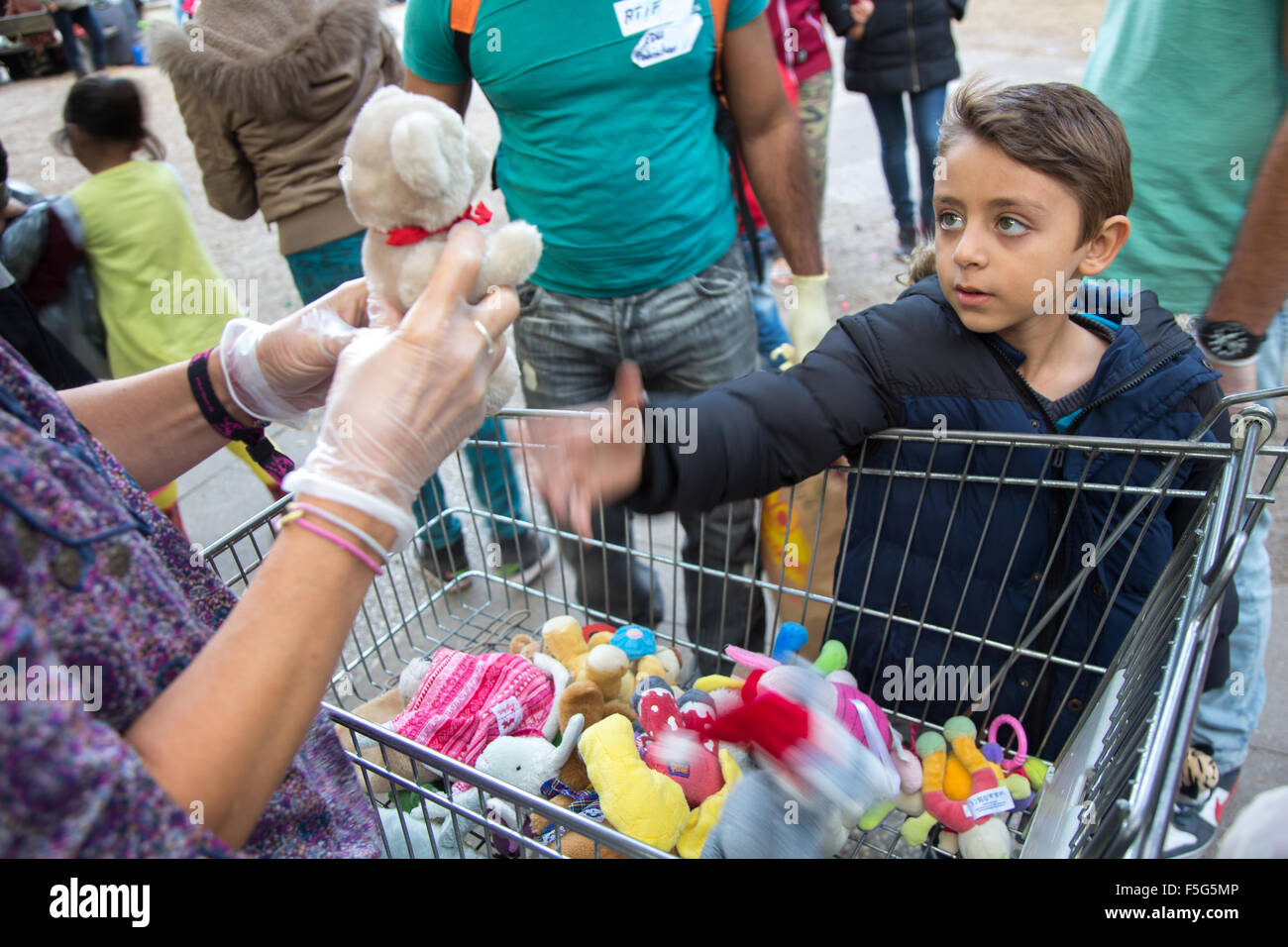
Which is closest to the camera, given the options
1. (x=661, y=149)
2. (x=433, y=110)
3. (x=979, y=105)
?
(x=433, y=110)

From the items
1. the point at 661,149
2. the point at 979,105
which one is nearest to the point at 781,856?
the point at 979,105

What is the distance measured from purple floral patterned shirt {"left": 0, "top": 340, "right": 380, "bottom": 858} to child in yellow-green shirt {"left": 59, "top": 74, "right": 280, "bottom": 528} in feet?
7.27

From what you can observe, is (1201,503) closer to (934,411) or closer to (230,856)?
(934,411)

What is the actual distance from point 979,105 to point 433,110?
3.14 feet

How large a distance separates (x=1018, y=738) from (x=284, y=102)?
2698 mm

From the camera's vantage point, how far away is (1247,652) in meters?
2.00

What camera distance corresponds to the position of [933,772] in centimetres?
165

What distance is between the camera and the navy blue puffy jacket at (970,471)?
1471 mm

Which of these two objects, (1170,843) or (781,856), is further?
(1170,843)
